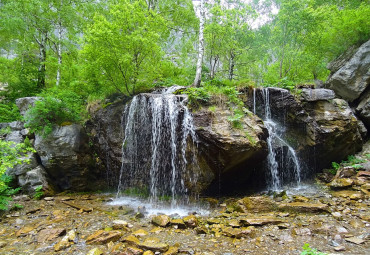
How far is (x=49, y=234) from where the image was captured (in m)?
4.84

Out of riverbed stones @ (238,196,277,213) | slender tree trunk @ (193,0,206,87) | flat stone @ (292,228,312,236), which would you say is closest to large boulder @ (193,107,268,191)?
riverbed stones @ (238,196,277,213)

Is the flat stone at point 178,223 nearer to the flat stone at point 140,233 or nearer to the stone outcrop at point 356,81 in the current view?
the flat stone at point 140,233

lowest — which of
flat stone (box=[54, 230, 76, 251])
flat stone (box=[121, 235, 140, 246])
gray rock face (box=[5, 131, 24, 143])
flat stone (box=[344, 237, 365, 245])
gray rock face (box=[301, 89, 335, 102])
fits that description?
flat stone (box=[54, 230, 76, 251])

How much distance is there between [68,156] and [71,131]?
1.14 m

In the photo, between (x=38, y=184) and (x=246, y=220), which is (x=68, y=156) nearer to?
(x=38, y=184)

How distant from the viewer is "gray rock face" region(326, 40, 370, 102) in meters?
10.3

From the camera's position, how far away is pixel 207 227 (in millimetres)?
5309

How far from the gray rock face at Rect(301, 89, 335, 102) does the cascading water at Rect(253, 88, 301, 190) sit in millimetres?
1926

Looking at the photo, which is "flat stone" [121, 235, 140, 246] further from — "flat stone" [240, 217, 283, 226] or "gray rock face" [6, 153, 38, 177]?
"gray rock face" [6, 153, 38, 177]

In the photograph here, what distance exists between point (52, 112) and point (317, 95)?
12.7 metres

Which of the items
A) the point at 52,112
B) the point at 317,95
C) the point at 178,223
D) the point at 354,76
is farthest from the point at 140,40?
the point at 354,76

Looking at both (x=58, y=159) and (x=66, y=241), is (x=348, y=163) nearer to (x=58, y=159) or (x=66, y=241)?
(x=66, y=241)

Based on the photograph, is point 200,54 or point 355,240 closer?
point 355,240

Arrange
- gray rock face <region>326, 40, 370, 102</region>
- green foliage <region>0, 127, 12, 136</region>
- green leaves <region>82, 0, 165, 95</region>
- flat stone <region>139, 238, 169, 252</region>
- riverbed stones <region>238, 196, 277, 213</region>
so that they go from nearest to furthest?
1. flat stone <region>139, 238, 169, 252</region>
2. riverbed stones <region>238, 196, 277, 213</region>
3. green leaves <region>82, 0, 165, 95</region>
4. green foliage <region>0, 127, 12, 136</region>
5. gray rock face <region>326, 40, 370, 102</region>
